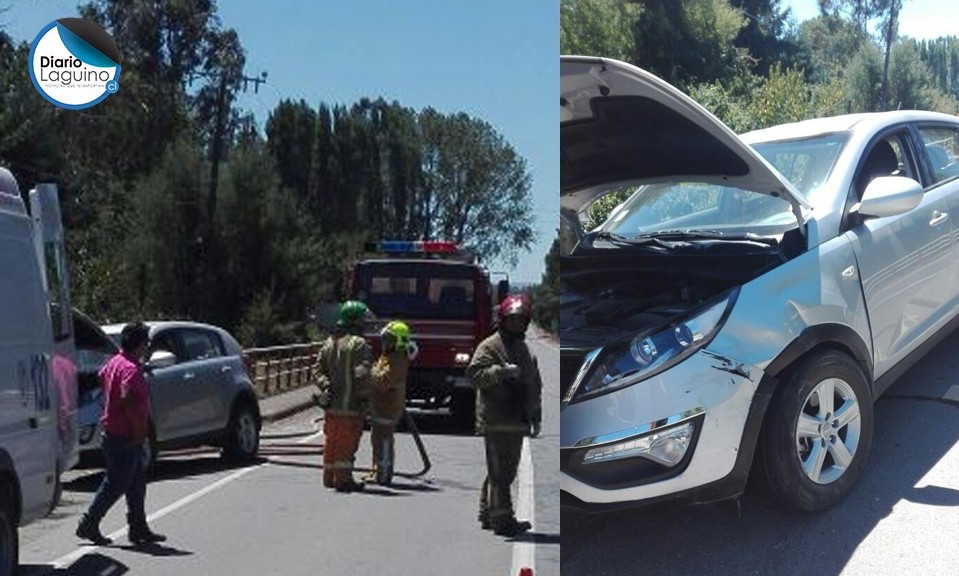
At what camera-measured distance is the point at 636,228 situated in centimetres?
281

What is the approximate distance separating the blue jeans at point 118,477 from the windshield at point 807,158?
5.31 feet

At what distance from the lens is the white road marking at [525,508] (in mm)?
2246

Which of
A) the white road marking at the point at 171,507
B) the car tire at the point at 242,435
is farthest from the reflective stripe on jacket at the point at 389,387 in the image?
the car tire at the point at 242,435

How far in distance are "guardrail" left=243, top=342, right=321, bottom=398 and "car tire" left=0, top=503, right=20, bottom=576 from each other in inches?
18.5

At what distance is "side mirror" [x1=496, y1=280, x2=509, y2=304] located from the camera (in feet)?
7.17

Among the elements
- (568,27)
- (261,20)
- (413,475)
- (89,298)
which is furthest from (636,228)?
(89,298)

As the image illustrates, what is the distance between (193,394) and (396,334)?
0.38 metres

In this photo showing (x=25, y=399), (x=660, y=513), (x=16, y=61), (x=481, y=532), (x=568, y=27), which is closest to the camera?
(x=25, y=399)

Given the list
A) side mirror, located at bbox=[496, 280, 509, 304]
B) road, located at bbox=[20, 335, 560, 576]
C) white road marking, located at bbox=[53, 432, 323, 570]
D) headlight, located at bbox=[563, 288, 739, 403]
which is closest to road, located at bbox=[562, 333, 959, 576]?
headlight, located at bbox=[563, 288, 739, 403]

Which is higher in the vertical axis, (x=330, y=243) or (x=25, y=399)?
(x=330, y=243)

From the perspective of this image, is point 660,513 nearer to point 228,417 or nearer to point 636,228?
point 636,228

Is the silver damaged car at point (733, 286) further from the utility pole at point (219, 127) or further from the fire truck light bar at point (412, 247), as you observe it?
the utility pole at point (219, 127)

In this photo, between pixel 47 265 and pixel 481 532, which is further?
pixel 481 532

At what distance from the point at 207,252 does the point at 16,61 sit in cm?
47
